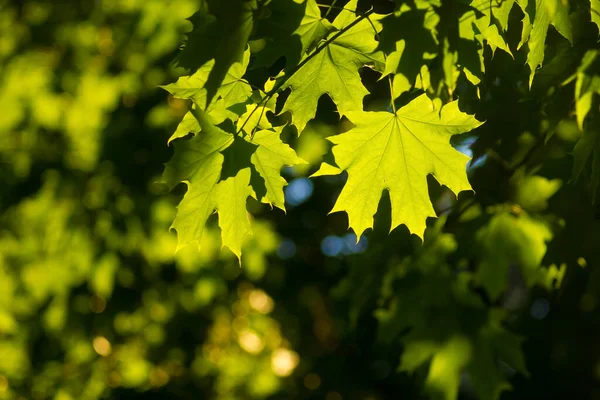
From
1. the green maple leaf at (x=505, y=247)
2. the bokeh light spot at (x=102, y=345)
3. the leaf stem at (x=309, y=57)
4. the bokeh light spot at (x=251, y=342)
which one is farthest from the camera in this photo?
the bokeh light spot at (x=251, y=342)

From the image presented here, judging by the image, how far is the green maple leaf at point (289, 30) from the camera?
150 centimetres

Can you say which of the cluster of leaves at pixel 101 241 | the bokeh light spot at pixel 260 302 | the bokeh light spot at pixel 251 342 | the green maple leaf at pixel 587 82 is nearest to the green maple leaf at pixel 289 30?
the green maple leaf at pixel 587 82

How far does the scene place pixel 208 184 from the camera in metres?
1.76

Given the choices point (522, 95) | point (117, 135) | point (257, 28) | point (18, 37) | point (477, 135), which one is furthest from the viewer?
point (18, 37)

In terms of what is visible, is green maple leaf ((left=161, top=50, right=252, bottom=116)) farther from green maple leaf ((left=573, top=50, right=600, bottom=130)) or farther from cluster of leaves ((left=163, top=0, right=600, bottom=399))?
green maple leaf ((left=573, top=50, right=600, bottom=130))

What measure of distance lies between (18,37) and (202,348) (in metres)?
2.59

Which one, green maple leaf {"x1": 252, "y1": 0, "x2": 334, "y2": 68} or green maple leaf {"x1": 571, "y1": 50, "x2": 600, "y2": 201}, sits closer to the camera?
green maple leaf {"x1": 252, "y1": 0, "x2": 334, "y2": 68}

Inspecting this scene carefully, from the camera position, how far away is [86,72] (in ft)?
13.3

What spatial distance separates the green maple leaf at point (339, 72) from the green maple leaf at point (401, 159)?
0.09 m

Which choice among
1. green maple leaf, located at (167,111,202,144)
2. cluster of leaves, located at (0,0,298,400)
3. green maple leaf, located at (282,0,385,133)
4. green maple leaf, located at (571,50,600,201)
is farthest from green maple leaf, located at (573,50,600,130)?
cluster of leaves, located at (0,0,298,400)

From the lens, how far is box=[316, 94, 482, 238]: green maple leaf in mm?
1741

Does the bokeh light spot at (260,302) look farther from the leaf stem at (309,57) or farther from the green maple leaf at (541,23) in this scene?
the green maple leaf at (541,23)

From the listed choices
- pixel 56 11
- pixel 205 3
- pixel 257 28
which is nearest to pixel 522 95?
pixel 257 28

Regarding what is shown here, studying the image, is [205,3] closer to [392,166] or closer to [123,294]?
[392,166]
